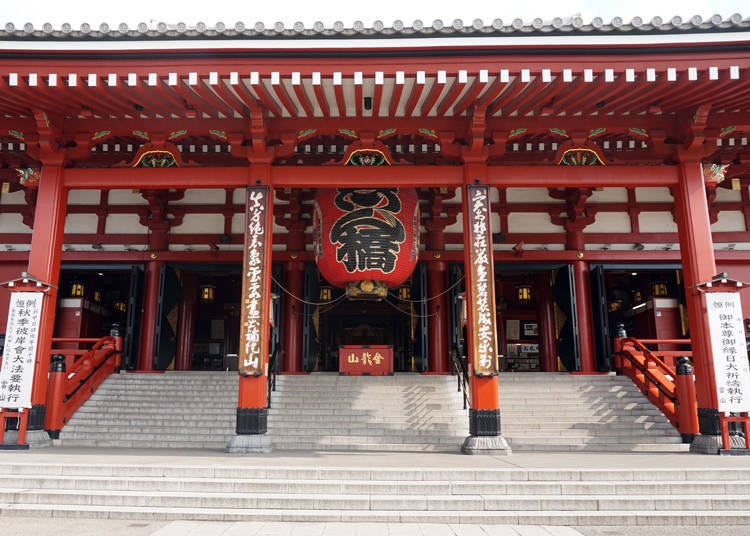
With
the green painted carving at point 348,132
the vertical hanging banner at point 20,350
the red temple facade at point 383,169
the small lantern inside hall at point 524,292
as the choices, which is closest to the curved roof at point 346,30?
the red temple facade at point 383,169

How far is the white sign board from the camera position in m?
7.33

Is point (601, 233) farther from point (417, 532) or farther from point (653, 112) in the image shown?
point (417, 532)

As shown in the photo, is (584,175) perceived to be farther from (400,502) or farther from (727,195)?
(400,502)

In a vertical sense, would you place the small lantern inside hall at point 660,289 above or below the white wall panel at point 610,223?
below

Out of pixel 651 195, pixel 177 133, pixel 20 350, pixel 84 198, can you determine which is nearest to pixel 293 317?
pixel 177 133

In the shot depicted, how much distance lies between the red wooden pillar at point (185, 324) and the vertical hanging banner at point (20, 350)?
5331 mm

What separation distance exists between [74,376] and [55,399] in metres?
0.86

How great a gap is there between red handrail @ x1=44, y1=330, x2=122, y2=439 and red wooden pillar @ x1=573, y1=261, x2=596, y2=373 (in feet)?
30.7

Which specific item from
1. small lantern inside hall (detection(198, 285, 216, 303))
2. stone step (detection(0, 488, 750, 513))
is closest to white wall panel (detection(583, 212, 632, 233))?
stone step (detection(0, 488, 750, 513))

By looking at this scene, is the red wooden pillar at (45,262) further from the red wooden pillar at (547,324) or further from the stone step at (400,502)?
the red wooden pillar at (547,324)

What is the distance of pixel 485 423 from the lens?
755cm

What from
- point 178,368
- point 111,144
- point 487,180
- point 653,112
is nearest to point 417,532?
point 487,180

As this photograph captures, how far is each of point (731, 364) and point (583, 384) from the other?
113 inches

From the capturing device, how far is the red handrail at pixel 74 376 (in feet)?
27.8
